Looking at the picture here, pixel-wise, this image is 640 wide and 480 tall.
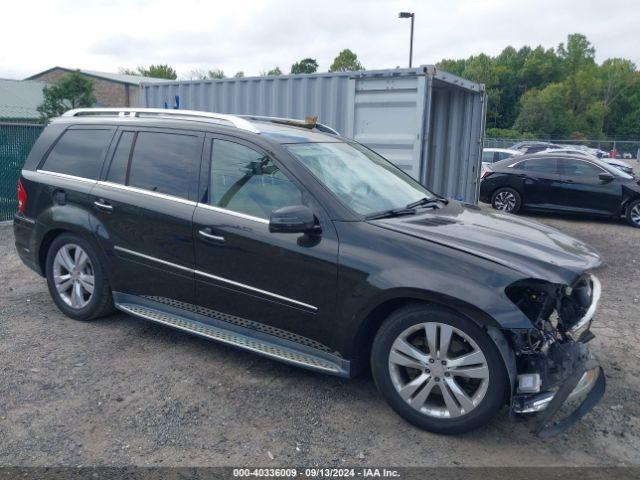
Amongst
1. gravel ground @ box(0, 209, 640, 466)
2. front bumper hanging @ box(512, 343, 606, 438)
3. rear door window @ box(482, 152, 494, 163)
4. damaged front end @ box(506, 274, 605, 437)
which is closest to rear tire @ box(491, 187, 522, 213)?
rear door window @ box(482, 152, 494, 163)

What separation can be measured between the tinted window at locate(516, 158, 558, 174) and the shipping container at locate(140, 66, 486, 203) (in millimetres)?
3327

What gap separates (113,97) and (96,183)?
40.4m

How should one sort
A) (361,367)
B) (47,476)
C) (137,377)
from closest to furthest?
(47,476), (361,367), (137,377)

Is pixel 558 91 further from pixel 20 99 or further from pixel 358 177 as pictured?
pixel 358 177

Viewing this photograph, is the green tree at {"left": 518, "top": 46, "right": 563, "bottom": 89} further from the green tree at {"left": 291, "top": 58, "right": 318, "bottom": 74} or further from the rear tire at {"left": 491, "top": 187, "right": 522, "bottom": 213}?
the rear tire at {"left": 491, "top": 187, "right": 522, "bottom": 213}

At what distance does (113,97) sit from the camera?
41875mm

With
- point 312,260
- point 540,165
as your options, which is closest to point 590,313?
point 312,260

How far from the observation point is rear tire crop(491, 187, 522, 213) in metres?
12.7

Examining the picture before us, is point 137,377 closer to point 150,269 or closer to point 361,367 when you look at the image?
point 150,269

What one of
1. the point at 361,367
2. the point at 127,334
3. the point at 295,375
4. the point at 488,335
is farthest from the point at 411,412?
the point at 127,334

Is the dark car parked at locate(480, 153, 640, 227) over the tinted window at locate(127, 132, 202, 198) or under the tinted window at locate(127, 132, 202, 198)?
under

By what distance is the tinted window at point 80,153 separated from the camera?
487cm

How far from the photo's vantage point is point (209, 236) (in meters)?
4.04

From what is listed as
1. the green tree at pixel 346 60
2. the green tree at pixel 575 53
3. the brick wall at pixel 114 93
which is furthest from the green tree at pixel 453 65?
the brick wall at pixel 114 93
